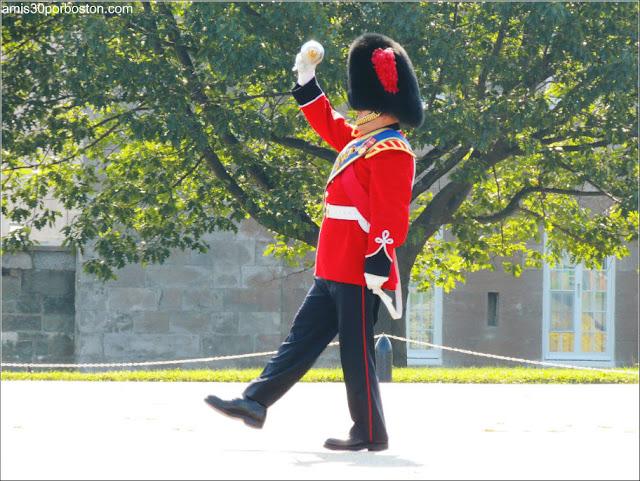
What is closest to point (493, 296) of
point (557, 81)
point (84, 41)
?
point (557, 81)

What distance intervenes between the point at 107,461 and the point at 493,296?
44.0 feet

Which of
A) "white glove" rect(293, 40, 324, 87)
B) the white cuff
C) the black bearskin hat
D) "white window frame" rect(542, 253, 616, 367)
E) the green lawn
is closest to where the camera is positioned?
the white cuff

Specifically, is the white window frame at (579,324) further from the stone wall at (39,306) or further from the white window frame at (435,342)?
the stone wall at (39,306)

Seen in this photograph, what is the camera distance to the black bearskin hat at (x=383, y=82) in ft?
17.0

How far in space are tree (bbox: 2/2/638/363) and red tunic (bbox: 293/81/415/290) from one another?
17.0ft

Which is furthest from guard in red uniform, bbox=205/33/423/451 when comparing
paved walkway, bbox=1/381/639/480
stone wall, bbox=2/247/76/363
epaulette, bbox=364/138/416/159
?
stone wall, bbox=2/247/76/363

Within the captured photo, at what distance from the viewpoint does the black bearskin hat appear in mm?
5176

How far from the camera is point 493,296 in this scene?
17359mm

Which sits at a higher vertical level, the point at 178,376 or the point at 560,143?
the point at 560,143

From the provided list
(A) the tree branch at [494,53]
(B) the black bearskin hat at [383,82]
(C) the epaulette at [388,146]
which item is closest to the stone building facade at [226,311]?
(A) the tree branch at [494,53]

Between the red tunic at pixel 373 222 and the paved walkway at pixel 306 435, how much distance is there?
0.91m

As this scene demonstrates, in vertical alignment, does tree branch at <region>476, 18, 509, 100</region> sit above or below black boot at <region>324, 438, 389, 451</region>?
above

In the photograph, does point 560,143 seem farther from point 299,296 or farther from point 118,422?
point 118,422

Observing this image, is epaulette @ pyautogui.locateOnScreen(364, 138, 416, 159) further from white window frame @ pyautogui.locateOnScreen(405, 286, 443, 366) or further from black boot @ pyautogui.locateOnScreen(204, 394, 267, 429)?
white window frame @ pyautogui.locateOnScreen(405, 286, 443, 366)
